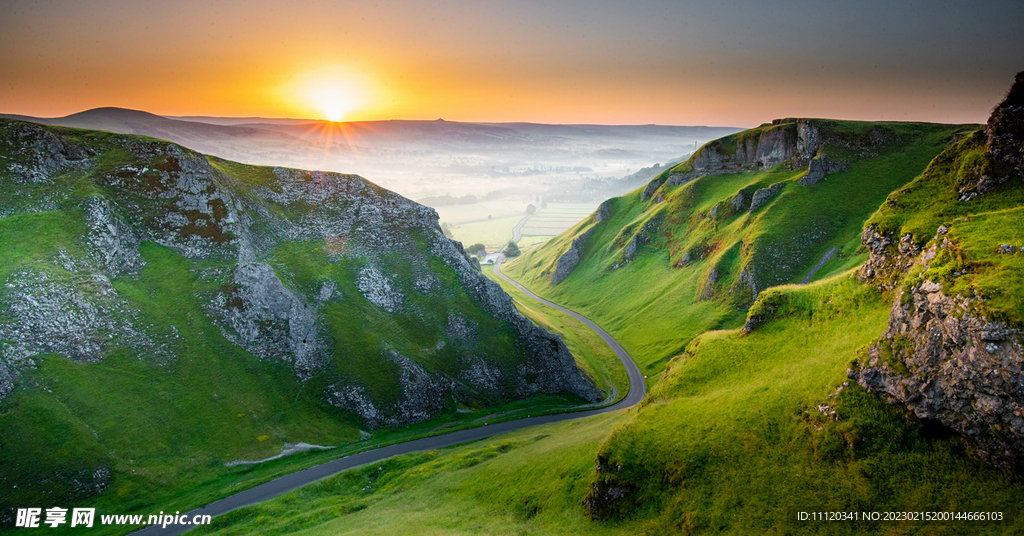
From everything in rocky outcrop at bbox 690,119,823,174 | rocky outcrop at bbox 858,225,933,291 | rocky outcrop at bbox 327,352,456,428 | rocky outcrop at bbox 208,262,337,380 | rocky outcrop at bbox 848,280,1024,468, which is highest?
rocky outcrop at bbox 690,119,823,174

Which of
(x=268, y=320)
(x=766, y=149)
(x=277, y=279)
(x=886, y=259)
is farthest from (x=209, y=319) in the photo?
(x=766, y=149)

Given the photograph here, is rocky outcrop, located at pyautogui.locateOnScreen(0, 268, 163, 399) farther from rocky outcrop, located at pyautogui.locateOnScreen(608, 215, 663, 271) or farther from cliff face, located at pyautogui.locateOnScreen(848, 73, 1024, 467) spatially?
rocky outcrop, located at pyautogui.locateOnScreen(608, 215, 663, 271)

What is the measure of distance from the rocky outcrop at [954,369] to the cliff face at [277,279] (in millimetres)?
59241

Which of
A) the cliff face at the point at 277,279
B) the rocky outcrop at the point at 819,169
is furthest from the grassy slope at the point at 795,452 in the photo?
the rocky outcrop at the point at 819,169

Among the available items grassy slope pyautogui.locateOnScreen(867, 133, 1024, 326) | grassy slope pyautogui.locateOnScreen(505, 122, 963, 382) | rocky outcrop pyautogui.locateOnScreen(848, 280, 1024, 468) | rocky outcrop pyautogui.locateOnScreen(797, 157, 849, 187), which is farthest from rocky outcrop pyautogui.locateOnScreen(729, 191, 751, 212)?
rocky outcrop pyautogui.locateOnScreen(848, 280, 1024, 468)

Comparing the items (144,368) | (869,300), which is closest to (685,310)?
(869,300)

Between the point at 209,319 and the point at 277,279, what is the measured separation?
483 inches

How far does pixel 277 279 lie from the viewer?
78.3 meters

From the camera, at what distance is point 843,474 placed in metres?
33.2

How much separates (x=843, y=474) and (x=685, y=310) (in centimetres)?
8364

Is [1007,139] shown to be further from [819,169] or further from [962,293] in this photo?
[819,169]

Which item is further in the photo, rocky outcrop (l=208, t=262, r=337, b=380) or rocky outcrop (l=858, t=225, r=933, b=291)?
rocky outcrop (l=208, t=262, r=337, b=380)

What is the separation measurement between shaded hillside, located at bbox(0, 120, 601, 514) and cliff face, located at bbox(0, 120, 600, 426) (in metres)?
0.30

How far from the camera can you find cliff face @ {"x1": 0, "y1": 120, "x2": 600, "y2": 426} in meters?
63.8
